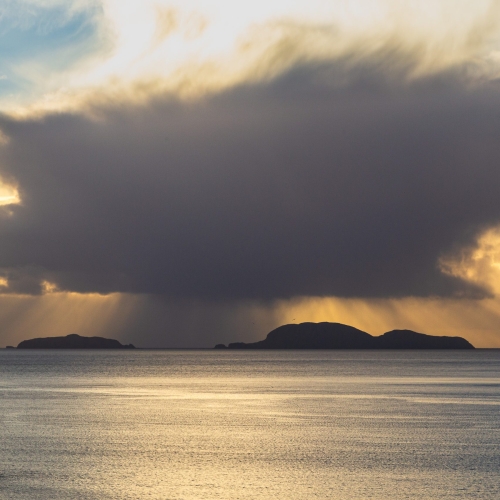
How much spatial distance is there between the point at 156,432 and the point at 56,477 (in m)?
21.2

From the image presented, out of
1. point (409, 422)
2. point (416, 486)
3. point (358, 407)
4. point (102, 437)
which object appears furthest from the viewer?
point (358, 407)

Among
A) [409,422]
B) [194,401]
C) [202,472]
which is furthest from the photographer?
[194,401]

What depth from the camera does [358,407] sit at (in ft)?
294

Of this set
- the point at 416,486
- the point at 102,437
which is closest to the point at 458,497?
the point at 416,486

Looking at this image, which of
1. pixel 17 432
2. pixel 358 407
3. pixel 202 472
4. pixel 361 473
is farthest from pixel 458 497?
pixel 358 407

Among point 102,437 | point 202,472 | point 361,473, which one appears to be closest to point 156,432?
point 102,437

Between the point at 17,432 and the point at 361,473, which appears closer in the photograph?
the point at 361,473

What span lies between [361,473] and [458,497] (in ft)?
24.6

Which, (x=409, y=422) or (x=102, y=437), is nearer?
(x=102, y=437)

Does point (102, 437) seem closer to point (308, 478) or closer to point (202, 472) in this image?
point (202, 472)

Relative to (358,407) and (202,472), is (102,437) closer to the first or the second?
(202,472)

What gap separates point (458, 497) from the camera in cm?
3781

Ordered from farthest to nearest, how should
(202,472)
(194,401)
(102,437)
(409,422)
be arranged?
1. (194,401)
2. (409,422)
3. (102,437)
4. (202,472)

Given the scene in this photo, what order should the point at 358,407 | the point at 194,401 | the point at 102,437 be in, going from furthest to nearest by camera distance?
the point at 194,401 → the point at 358,407 → the point at 102,437
